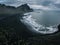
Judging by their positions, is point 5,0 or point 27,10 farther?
point 5,0

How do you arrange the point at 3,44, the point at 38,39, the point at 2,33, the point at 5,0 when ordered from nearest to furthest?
the point at 3,44
the point at 38,39
the point at 2,33
the point at 5,0

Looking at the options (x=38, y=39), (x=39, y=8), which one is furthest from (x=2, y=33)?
(x=39, y=8)

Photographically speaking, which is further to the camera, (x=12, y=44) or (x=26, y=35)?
(x=26, y=35)

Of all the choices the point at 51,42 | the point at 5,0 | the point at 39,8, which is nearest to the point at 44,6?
the point at 39,8

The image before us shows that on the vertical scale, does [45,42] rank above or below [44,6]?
above

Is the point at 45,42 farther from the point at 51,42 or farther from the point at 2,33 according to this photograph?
the point at 2,33

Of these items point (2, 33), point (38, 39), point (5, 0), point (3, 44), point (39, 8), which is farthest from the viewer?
point (5, 0)

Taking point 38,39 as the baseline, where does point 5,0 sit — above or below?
below

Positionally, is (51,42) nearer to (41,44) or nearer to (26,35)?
(41,44)

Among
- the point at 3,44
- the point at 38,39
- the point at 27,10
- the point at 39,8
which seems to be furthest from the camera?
the point at 39,8
